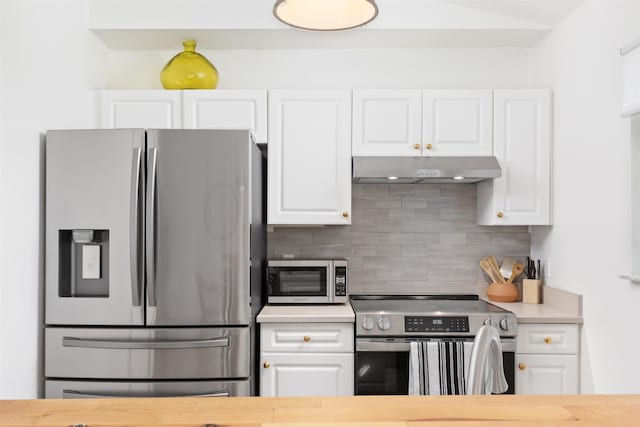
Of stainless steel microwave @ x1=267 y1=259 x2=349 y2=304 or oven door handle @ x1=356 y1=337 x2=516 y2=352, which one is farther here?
stainless steel microwave @ x1=267 y1=259 x2=349 y2=304

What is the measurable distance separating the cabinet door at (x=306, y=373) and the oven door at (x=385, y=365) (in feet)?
0.20

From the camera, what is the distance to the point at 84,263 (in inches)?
98.1

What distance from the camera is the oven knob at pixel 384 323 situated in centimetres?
267

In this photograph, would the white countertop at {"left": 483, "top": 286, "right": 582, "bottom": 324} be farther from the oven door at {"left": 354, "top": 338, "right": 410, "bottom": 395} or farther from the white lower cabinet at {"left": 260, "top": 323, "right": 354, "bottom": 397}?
the white lower cabinet at {"left": 260, "top": 323, "right": 354, "bottom": 397}

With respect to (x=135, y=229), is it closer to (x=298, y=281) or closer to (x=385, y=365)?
(x=298, y=281)

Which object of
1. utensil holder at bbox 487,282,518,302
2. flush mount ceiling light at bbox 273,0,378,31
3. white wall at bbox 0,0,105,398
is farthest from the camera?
utensil holder at bbox 487,282,518,302

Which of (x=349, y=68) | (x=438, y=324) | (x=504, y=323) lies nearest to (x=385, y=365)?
(x=438, y=324)

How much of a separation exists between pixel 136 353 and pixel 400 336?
128 centimetres

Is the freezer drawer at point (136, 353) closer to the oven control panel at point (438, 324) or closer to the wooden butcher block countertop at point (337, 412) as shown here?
the oven control panel at point (438, 324)

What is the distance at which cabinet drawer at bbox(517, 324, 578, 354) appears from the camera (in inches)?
106

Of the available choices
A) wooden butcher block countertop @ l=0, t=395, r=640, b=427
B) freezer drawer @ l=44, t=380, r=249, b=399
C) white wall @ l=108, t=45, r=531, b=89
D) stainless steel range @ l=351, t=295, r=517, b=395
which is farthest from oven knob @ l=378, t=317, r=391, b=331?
wooden butcher block countertop @ l=0, t=395, r=640, b=427

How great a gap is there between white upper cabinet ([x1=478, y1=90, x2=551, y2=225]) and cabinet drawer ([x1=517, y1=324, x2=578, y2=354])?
24.5 inches

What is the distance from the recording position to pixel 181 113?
3016mm

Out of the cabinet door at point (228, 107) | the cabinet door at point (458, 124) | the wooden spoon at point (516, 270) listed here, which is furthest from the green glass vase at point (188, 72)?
the wooden spoon at point (516, 270)
